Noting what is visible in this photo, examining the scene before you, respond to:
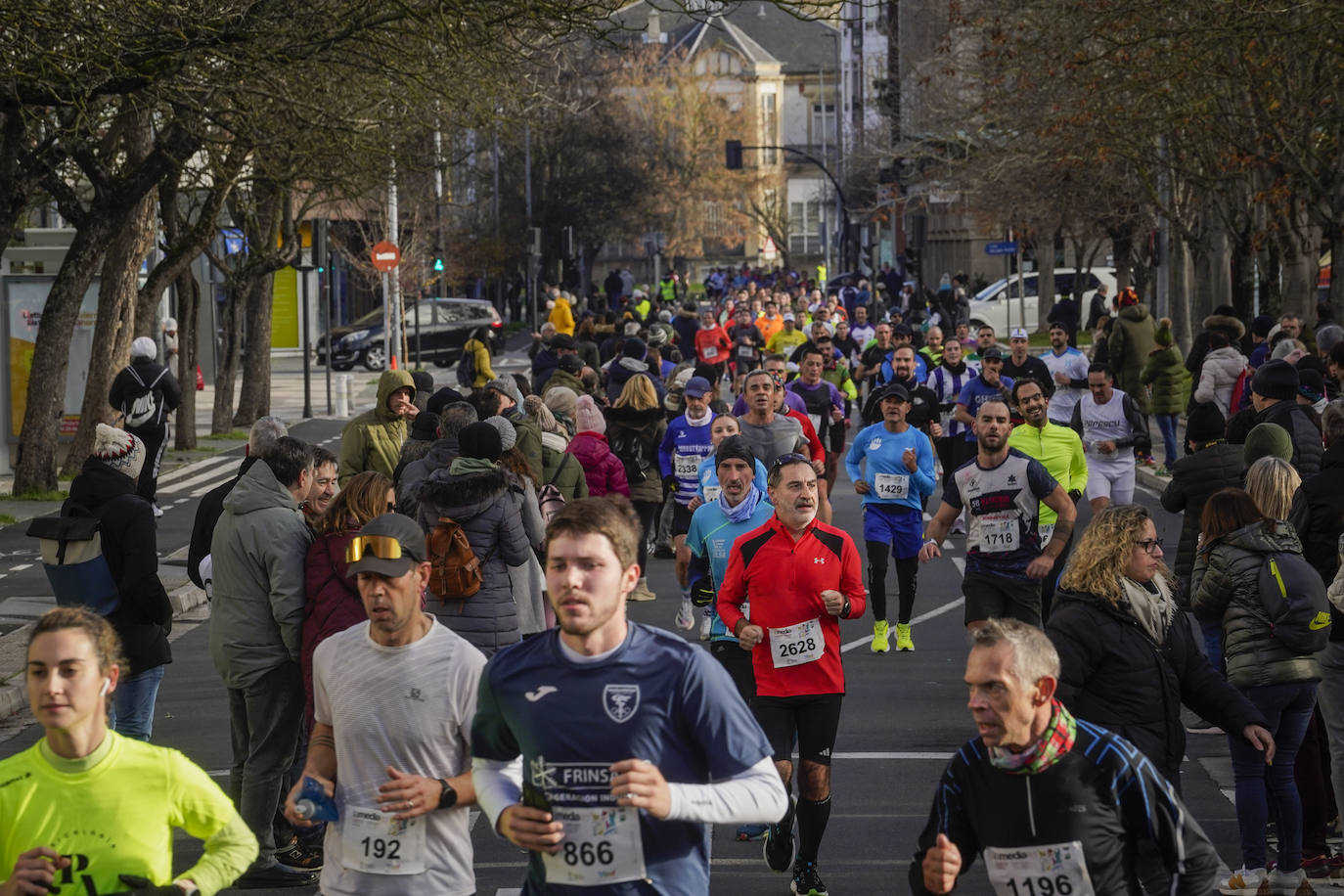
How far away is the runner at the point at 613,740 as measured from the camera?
14.5 ft

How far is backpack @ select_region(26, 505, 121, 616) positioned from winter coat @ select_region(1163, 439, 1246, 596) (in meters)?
5.50

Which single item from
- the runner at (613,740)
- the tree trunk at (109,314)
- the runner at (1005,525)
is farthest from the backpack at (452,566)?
the tree trunk at (109,314)

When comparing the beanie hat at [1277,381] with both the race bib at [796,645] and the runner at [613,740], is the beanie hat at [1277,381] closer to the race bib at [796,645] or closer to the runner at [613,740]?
the race bib at [796,645]

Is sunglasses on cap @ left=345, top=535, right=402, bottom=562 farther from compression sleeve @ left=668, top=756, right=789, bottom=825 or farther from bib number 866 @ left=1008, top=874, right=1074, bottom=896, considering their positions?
bib number 866 @ left=1008, top=874, right=1074, bottom=896

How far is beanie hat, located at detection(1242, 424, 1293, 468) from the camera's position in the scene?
405 inches

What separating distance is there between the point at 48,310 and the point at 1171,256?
76.2 ft

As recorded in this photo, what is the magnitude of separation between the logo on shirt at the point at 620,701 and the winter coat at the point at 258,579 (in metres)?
3.49

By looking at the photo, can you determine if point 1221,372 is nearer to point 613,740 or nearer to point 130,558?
point 130,558

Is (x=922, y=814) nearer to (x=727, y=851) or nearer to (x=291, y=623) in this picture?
(x=727, y=851)

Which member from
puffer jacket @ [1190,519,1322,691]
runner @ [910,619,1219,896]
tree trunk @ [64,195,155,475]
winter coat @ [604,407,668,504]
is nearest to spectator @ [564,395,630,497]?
winter coat @ [604,407,668,504]

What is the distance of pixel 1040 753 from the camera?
458 centimetres

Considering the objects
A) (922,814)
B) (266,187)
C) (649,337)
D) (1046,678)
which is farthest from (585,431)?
(266,187)

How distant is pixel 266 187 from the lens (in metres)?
30.5

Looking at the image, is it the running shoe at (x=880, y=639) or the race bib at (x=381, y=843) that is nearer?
the race bib at (x=381, y=843)
